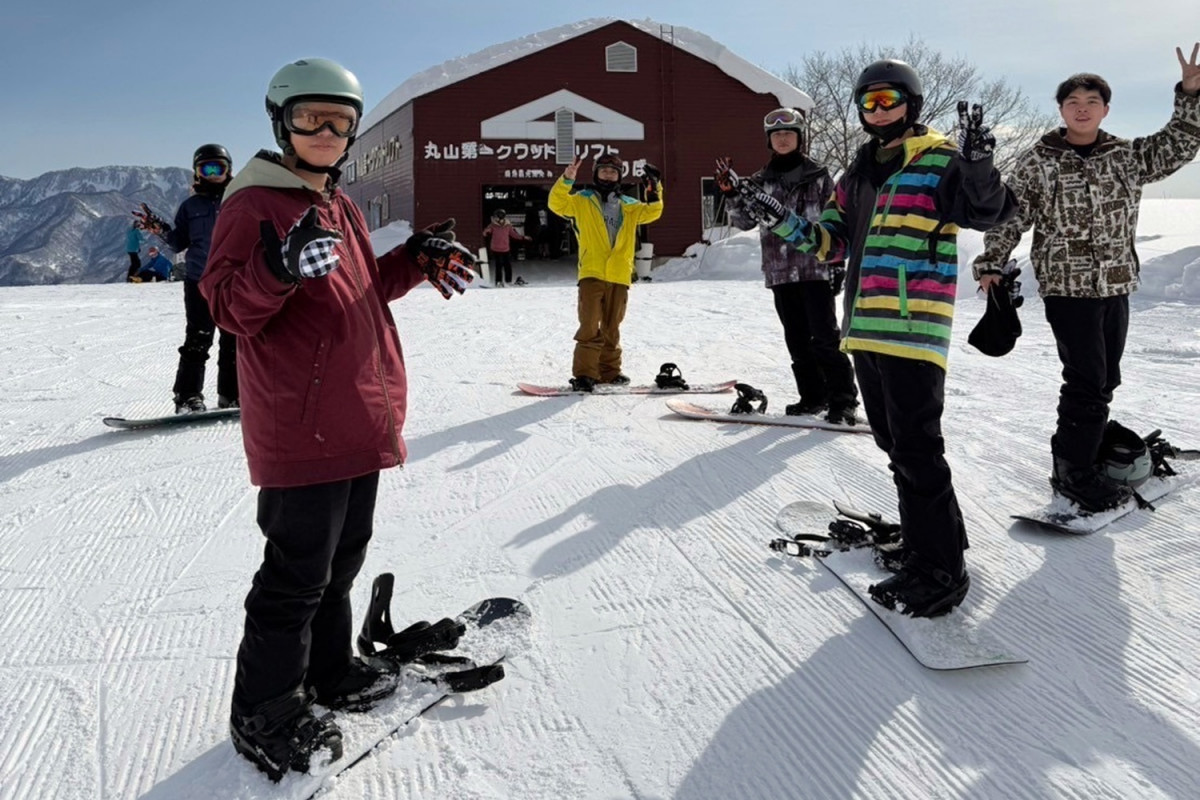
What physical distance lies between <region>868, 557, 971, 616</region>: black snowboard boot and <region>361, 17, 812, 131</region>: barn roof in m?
21.8

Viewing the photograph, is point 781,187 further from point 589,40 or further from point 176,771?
point 589,40

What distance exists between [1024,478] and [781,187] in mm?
2244

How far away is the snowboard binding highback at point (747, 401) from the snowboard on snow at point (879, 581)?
1804 mm

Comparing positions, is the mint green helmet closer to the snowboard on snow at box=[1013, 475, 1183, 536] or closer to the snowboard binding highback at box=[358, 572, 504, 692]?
the snowboard binding highback at box=[358, 572, 504, 692]

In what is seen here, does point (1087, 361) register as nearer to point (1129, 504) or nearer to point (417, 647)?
point (1129, 504)

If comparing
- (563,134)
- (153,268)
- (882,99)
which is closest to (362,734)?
(882,99)

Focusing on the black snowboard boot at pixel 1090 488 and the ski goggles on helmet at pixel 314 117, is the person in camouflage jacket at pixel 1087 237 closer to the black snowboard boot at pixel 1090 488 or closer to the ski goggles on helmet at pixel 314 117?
the black snowboard boot at pixel 1090 488

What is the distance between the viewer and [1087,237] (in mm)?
3523

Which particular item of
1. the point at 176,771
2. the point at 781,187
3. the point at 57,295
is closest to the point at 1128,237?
the point at 781,187

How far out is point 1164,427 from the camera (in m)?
4.98

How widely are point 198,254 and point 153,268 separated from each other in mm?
18267

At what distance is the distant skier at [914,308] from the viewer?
270 cm

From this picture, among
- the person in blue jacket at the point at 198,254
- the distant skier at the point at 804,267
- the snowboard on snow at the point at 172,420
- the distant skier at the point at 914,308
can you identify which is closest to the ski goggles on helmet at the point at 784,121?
the distant skier at the point at 804,267

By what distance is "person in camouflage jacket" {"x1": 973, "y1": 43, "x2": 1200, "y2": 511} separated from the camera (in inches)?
136
